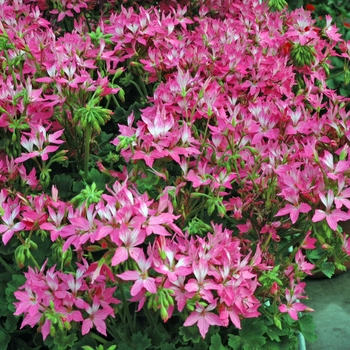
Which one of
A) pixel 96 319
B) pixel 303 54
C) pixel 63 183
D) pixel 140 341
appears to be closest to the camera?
pixel 96 319

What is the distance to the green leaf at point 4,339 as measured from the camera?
1.51 m

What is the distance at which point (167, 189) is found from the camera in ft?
4.83

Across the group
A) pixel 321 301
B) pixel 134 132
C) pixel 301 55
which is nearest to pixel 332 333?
pixel 321 301

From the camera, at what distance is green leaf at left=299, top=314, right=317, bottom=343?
1615 millimetres

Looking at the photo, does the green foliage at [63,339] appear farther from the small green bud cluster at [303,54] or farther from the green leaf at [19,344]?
the small green bud cluster at [303,54]

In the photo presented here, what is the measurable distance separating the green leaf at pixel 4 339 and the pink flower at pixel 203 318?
558 millimetres

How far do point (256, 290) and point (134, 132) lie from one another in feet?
1.70

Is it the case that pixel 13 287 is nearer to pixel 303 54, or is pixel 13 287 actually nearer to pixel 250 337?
pixel 250 337

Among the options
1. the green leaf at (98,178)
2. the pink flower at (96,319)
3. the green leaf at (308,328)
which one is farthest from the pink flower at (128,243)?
the green leaf at (308,328)

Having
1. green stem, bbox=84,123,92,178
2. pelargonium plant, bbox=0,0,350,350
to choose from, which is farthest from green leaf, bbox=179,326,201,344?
green stem, bbox=84,123,92,178

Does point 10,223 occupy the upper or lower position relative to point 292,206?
lower

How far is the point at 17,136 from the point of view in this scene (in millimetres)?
1657

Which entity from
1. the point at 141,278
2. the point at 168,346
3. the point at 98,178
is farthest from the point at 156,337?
the point at 98,178

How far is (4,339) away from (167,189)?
1.93 feet
